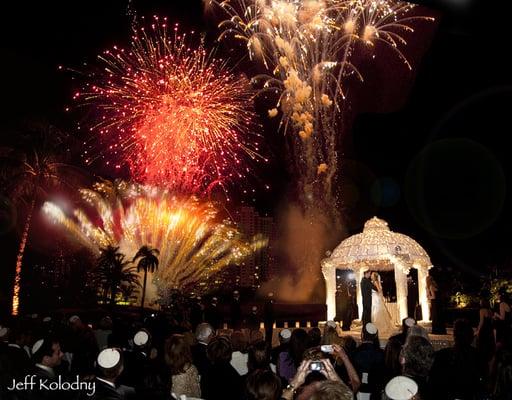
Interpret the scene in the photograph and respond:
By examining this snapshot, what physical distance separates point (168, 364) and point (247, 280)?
57840 millimetres

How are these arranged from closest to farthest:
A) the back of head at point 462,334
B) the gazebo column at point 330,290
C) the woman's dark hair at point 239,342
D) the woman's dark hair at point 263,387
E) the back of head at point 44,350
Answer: the woman's dark hair at point 263,387
the back of head at point 462,334
the back of head at point 44,350
the woman's dark hair at point 239,342
the gazebo column at point 330,290

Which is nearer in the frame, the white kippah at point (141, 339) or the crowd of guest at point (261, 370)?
the crowd of guest at point (261, 370)

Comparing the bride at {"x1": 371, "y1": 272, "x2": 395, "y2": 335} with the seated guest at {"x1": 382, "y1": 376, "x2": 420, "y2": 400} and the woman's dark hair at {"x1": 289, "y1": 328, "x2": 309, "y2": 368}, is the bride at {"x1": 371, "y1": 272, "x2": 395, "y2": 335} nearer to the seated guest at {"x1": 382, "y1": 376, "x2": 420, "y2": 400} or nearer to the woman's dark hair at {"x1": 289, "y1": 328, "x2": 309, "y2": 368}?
the woman's dark hair at {"x1": 289, "y1": 328, "x2": 309, "y2": 368}

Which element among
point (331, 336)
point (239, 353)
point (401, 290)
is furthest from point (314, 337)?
point (401, 290)

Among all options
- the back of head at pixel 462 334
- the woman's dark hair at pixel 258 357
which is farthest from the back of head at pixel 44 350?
the back of head at pixel 462 334

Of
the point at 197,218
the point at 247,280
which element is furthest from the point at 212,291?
the point at 247,280

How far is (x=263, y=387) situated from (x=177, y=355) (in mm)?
1976

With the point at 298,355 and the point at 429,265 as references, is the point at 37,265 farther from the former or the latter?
the point at 298,355

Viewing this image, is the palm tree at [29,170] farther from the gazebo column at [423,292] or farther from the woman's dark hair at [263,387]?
the woman's dark hair at [263,387]

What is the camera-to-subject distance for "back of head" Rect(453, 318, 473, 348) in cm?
572

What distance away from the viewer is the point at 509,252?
34.6 m

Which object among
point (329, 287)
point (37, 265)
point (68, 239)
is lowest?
point (329, 287)

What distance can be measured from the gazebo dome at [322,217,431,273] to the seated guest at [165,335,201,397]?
51.8ft

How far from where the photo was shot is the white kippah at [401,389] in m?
3.60
